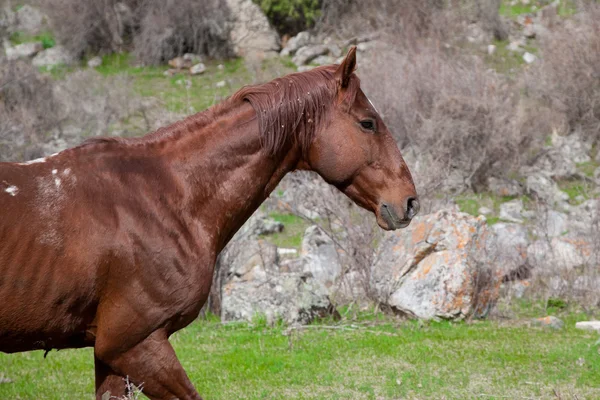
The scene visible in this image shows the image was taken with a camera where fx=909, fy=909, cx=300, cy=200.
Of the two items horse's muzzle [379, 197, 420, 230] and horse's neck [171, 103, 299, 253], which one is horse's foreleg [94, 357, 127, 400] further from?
horse's muzzle [379, 197, 420, 230]

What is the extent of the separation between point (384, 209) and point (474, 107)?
14.1 m

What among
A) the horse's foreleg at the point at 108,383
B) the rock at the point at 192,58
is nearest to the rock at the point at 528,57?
the rock at the point at 192,58

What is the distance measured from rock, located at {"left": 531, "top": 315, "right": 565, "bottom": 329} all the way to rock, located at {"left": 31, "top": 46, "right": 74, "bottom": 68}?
67.5 ft

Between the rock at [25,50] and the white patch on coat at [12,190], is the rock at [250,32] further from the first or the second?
the white patch on coat at [12,190]

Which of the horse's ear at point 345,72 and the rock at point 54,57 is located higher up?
the horse's ear at point 345,72

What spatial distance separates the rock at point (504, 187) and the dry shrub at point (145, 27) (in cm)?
1146

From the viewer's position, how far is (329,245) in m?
12.8

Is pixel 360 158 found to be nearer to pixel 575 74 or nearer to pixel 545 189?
pixel 545 189

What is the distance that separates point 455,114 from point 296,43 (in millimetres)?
9401

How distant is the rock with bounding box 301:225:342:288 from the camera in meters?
12.1

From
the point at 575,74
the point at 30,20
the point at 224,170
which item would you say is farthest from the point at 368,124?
the point at 30,20

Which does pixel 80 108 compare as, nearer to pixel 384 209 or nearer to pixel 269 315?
pixel 269 315

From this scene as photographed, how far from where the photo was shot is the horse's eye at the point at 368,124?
4918 mm

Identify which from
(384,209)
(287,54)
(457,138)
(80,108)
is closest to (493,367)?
(384,209)
